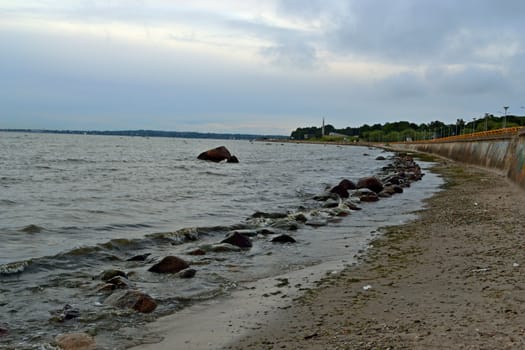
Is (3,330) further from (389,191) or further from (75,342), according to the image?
(389,191)

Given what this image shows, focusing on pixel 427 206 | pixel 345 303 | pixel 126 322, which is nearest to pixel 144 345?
pixel 126 322

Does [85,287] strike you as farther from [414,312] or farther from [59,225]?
[59,225]

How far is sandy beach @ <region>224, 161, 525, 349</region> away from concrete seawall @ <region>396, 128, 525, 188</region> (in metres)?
14.1

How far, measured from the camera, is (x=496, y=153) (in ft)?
128

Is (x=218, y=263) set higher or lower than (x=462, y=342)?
lower

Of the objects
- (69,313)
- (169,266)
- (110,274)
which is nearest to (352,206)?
(169,266)

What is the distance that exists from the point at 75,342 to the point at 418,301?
430 cm

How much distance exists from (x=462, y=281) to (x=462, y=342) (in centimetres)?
283

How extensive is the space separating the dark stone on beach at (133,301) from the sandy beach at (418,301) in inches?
68.9

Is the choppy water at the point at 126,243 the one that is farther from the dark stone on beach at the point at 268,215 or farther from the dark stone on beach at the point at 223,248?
the dark stone on beach at the point at 268,215

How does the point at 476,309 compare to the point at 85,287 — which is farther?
the point at 85,287

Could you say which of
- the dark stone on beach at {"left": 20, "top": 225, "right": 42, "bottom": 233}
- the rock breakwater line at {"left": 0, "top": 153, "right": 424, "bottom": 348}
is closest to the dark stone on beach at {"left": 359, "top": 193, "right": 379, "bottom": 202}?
the rock breakwater line at {"left": 0, "top": 153, "right": 424, "bottom": 348}

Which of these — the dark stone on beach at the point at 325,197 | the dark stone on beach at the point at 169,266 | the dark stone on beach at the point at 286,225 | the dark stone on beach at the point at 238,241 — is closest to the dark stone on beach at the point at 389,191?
the dark stone on beach at the point at 325,197

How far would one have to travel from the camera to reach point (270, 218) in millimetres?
15984
